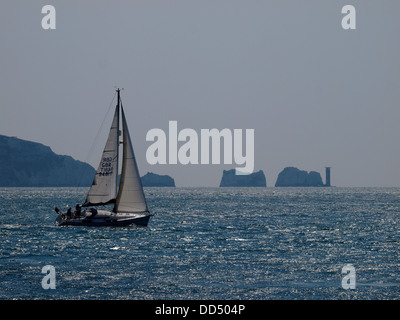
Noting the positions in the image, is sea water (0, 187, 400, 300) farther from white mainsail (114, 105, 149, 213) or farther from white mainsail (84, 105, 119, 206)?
white mainsail (84, 105, 119, 206)

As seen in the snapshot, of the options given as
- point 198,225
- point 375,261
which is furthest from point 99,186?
point 375,261

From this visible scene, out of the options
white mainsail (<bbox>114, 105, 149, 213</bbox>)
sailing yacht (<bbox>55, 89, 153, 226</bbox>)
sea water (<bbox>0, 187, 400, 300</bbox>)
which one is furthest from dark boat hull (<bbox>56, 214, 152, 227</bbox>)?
white mainsail (<bbox>114, 105, 149, 213</bbox>)

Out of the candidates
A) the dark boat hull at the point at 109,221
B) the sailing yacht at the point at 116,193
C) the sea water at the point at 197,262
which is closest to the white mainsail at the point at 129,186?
the sailing yacht at the point at 116,193

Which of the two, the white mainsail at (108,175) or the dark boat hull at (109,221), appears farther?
the white mainsail at (108,175)

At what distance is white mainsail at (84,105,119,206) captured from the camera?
6625 centimetres

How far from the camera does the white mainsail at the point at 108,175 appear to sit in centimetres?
6625

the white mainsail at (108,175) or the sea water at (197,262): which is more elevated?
the white mainsail at (108,175)

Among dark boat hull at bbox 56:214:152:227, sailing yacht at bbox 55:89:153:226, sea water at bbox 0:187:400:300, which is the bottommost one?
sea water at bbox 0:187:400:300

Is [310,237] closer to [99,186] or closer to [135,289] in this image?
[99,186]

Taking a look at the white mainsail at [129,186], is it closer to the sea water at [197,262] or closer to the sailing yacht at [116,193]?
the sailing yacht at [116,193]

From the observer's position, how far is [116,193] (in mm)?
66438
